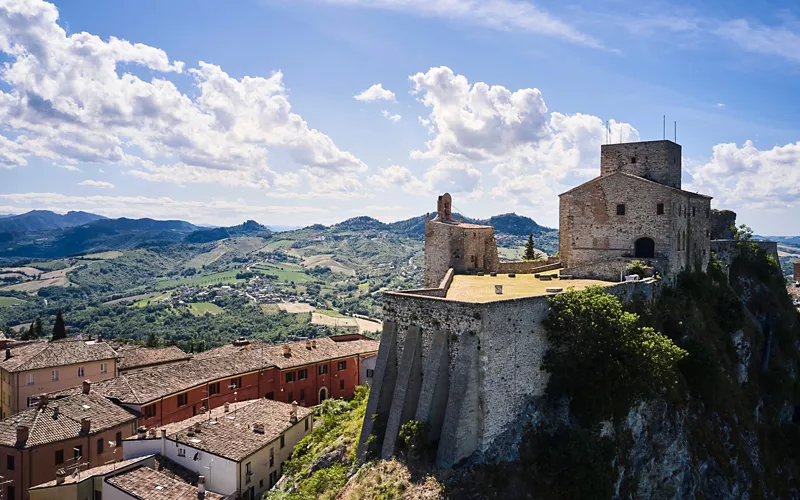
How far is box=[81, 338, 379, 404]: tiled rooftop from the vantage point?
149 ft

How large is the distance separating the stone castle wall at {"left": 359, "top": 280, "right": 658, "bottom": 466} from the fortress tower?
14.1 m

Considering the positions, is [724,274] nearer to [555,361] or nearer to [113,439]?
[555,361]

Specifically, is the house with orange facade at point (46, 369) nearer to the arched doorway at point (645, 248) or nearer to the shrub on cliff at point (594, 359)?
the shrub on cliff at point (594, 359)

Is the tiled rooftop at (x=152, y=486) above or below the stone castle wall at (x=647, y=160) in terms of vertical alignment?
below

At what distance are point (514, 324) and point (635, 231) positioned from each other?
19.2m

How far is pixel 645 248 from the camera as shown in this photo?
133 ft

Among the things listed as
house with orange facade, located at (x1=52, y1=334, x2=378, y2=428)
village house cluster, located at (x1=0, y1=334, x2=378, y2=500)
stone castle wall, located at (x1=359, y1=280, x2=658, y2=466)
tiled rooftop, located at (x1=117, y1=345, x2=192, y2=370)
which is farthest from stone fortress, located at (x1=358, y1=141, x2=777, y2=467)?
tiled rooftop, located at (x1=117, y1=345, x2=192, y2=370)


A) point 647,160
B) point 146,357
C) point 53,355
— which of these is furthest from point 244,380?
point 647,160

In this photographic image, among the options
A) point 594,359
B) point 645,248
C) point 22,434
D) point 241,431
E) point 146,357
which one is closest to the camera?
point 594,359

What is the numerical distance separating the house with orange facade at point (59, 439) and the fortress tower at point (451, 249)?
25553 mm

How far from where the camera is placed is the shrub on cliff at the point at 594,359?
27.6 meters

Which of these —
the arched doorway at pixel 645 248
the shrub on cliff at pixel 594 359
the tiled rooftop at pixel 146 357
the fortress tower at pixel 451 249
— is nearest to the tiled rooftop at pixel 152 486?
the shrub on cliff at pixel 594 359

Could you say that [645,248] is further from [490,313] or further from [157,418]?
[157,418]

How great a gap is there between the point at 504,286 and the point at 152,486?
2330 centimetres
